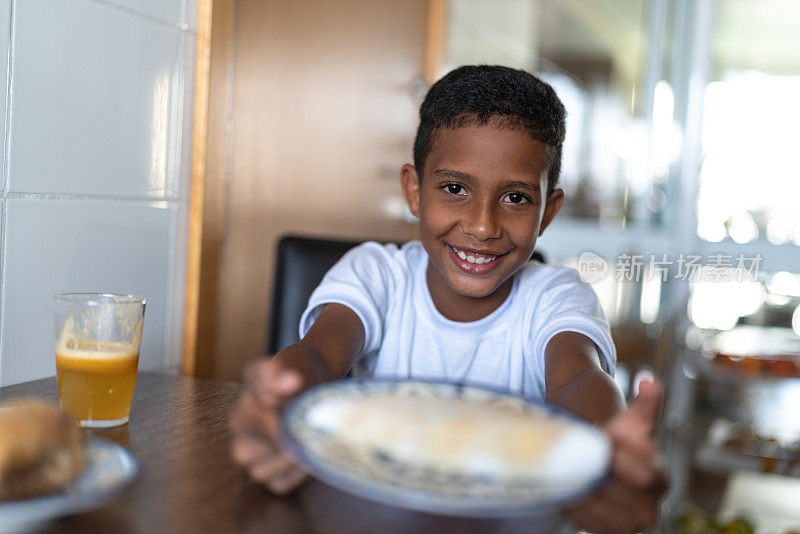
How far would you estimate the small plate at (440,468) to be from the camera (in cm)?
43

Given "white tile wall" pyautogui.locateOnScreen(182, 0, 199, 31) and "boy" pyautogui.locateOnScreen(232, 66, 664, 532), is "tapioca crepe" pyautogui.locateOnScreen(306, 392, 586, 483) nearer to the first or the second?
"boy" pyautogui.locateOnScreen(232, 66, 664, 532)

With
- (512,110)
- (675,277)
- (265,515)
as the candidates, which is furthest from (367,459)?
(675,277)

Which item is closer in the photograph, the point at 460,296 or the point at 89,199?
the point at 460,296

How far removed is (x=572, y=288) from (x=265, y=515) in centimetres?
65

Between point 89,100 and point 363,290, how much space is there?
541mm

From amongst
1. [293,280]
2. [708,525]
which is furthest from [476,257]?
[708,525]

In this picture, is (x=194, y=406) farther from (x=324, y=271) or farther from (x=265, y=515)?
(x=324, y=271)

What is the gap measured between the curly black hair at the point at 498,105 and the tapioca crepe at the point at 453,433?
0.56 metres

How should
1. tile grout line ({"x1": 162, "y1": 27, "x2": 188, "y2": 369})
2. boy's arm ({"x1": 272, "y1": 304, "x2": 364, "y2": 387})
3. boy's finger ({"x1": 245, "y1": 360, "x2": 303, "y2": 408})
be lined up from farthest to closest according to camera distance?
1. tile grout line ({"x1": 162, "y1": 27, "x2": 188, "y2": 369})
2. boy's arm ({"x1": 272, "y1": 304, "x2": 364, "y2": 387})
3. boy's finger ({"x1": 245, "y1": 360, "x2": 303, "y2": 408})

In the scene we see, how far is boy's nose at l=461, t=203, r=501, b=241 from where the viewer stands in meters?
1.02

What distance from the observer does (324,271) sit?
52.0 inches

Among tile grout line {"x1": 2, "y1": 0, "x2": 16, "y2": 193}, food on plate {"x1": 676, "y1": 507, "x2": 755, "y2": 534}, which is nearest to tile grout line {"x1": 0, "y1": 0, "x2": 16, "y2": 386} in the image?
tile grout line {"x1": 2, "y1": 0, "x2": 16, "y2": 193}

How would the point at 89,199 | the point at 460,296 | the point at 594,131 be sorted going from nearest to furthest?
1. the point at 460,296
2. the point at 89,199
3. the point at 594,131

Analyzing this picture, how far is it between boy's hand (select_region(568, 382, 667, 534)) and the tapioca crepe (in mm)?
32
